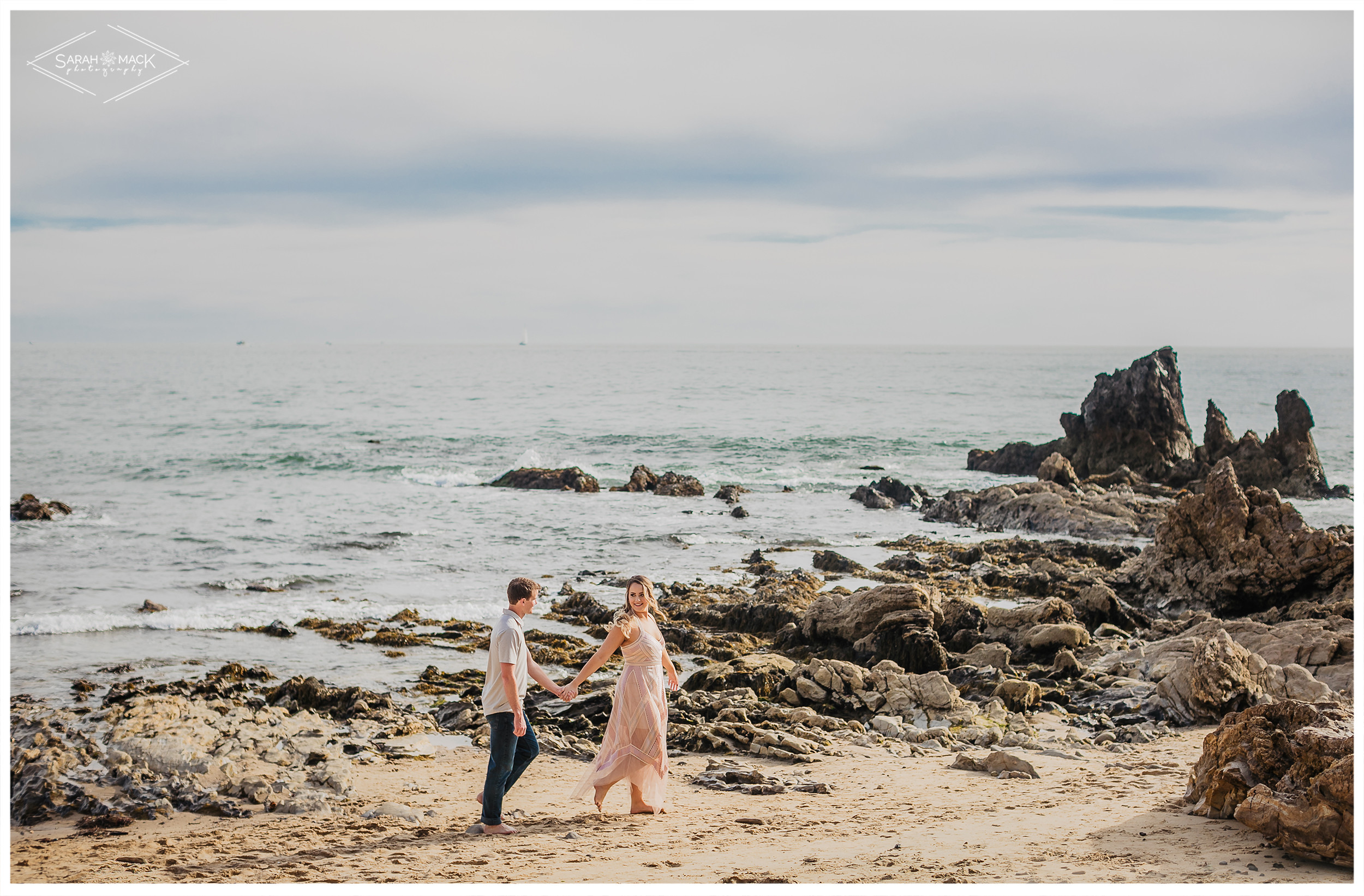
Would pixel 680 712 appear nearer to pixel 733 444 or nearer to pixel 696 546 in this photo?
pixel 696 546

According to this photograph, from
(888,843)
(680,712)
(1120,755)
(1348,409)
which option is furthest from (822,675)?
(1348,409)

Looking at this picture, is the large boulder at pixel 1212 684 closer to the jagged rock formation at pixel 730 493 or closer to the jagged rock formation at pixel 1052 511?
the jagged rock formation at pixel 1052 511

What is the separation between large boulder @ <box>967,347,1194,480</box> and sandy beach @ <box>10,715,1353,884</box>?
978 inches

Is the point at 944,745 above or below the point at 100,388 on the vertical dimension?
below

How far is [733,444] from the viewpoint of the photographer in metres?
42.1

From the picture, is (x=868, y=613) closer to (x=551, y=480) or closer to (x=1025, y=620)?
(x=1025, y=620)

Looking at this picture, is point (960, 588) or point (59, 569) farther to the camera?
point (59, 569)

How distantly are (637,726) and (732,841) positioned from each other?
3.02ft

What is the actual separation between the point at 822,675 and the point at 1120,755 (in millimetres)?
2767

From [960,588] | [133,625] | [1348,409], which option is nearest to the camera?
[133,625]

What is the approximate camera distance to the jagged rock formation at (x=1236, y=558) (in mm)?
12305

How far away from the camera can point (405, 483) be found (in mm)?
30047

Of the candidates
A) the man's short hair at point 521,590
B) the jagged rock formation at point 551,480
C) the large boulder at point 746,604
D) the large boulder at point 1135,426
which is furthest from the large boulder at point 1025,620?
the large boulder at point 1135,426

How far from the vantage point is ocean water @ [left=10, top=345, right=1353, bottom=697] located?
13.4 m
